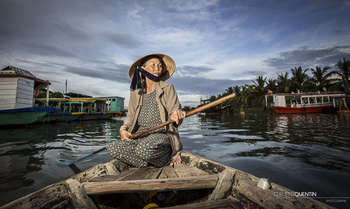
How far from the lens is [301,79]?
29.9 metres

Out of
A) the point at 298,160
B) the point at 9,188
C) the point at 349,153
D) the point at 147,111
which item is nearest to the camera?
the point at 9,188

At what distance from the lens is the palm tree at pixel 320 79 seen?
27703 millimetres

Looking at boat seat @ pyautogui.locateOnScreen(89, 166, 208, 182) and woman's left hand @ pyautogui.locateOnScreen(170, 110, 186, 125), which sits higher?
woman's left hand @ pyautogui.locateOnScreen(170, 110, 186, 125)

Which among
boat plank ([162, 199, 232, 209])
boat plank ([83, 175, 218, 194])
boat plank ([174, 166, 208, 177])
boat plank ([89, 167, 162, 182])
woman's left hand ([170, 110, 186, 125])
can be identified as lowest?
boat plank ([174, 166, 208, 177])

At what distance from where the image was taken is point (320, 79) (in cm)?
2836

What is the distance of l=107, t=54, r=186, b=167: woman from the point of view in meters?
1.83

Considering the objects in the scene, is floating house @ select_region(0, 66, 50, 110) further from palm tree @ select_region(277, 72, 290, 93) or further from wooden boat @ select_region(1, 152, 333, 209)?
palm tree @ select_region(277, 72, 290, 93)

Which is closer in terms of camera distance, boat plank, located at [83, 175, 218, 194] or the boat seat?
boat plank, located at [83, 175, 218, 194]

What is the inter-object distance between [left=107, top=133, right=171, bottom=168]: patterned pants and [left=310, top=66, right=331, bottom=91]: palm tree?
3851 centimetres

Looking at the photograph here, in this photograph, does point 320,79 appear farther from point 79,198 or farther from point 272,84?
point 79,198

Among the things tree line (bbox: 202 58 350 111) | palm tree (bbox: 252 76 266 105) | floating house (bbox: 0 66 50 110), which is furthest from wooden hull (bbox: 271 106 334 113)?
floating house (bbox: 0 66 50 110)

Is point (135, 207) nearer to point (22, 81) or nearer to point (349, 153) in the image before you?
point (349, 153)

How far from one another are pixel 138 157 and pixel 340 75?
3810cm

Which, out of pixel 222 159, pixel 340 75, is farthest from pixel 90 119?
pixel 340 75
